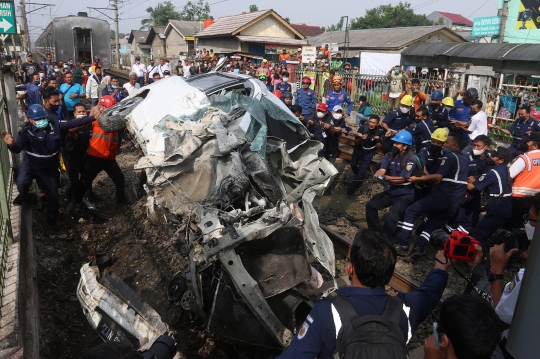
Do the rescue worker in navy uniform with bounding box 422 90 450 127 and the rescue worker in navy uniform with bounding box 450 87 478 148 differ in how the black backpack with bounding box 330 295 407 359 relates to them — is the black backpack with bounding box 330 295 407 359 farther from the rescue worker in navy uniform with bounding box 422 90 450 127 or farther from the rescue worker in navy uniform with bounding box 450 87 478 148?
the rescue worker in navy uniform with bounding box 450 87 478 148

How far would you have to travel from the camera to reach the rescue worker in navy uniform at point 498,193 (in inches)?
202

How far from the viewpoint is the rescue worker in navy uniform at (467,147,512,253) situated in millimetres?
5137

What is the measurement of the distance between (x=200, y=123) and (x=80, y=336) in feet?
7.63

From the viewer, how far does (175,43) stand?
3788 cm

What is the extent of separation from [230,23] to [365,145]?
960 inches

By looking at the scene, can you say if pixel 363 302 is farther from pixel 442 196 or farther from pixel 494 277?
pixel 442 196

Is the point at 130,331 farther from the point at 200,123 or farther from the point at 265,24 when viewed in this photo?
the point at 265,24

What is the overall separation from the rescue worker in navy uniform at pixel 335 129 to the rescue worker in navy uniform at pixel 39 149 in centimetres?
453

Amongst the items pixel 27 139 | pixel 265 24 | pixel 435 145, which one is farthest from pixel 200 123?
pixel 265 24

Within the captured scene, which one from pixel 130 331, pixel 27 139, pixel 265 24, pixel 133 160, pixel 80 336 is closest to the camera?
pixel 130 331

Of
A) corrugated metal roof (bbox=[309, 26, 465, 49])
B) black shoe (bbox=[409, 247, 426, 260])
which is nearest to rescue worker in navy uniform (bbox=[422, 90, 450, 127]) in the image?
black shoe (bbox=[409, 247, 426, 260])

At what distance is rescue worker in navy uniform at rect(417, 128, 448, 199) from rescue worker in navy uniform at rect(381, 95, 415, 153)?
6.99 feet

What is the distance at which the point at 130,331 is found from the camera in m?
3.06

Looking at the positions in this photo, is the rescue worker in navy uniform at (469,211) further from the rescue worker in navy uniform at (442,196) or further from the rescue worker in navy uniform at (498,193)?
the rescue worker in navy uniform at (442,196)
